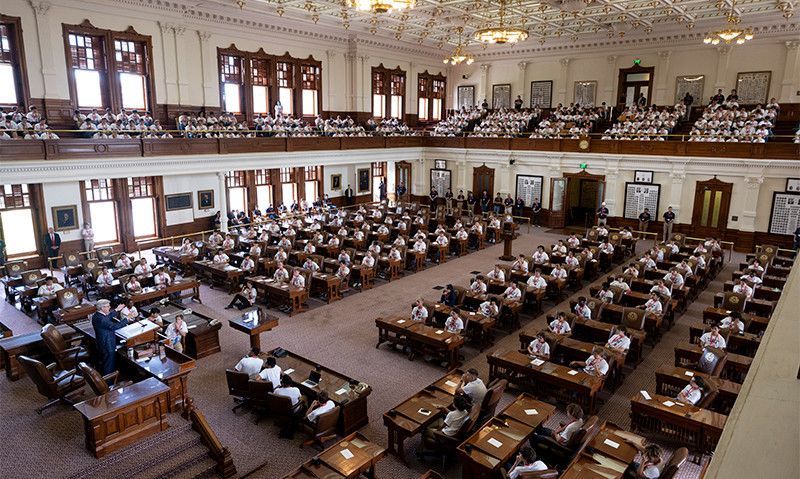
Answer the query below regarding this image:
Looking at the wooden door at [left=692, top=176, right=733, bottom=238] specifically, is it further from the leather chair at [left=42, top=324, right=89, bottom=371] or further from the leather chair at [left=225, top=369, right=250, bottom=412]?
the leather chair at [left=42, top=324, right=89, bottom=371]

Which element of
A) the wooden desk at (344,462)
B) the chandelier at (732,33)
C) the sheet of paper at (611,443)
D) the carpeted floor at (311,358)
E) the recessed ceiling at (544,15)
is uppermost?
the recessed ceiling at (544,15)

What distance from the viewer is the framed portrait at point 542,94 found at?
112ft

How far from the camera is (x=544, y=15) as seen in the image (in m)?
26.4

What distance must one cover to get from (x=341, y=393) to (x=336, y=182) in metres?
23.2

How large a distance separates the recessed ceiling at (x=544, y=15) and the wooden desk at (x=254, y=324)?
1655 centimetres

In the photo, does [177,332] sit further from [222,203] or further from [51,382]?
[222,203]

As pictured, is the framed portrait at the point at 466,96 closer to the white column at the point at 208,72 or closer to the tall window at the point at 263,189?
the tall window at the point at 263,189

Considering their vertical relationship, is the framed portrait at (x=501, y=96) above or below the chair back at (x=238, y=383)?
above

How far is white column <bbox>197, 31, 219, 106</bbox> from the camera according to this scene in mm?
25062

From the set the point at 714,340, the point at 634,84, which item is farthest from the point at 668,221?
the point at 714,340

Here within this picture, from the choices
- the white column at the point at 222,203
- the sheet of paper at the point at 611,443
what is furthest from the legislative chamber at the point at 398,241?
the white column at the point at 222,203

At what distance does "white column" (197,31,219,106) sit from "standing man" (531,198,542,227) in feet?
56.0

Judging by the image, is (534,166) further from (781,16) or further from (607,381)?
(607,381)

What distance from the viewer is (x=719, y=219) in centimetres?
2344
